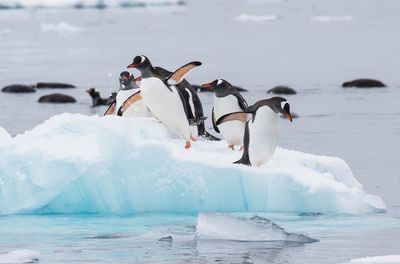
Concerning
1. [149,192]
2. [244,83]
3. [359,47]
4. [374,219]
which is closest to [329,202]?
[374,219]

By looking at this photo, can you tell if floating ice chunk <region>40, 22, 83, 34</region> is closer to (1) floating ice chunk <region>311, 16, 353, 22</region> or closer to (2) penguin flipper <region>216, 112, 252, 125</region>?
(1) floating ice chunk <region>311, 16, 353, 22</region>

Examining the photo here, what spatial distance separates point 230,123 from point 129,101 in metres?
1.09

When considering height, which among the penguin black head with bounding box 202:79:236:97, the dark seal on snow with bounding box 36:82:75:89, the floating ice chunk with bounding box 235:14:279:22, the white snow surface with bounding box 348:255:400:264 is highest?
the floating ice chunk with bounding box 235:14:279:22

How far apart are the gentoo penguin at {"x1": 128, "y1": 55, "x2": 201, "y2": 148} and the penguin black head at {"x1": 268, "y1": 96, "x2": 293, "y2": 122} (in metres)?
0.79

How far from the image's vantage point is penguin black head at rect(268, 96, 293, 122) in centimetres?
1059

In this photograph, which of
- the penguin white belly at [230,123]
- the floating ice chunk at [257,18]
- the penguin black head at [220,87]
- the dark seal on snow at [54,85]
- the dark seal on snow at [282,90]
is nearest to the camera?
the penguin white belly at [230,123]

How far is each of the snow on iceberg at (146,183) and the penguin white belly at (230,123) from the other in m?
0.91

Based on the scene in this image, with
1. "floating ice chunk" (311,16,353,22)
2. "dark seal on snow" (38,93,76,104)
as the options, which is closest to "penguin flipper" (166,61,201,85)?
"dark seal on snow" (38,93,76,104)

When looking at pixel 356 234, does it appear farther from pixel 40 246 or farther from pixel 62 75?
pixel 62 75

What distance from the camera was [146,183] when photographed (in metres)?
10.2

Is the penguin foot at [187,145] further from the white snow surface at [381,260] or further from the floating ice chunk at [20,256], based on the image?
the white snow surface at [381,260]

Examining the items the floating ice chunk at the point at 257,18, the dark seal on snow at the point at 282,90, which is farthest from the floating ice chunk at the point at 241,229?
the floating ice chunk at the point at 257,18

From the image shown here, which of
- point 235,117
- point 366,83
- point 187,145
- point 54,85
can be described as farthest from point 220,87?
point 54,85

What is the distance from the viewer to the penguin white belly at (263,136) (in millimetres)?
10656
